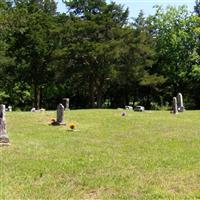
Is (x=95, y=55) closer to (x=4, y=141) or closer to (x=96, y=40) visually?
(x=96, y=40)

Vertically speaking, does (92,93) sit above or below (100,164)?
above

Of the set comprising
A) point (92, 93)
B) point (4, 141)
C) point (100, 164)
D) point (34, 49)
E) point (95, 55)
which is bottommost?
point (100, 164)

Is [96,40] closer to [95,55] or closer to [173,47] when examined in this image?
[95,55]

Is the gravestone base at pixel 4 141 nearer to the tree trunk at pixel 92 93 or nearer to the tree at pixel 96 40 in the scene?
the tree at pixel 96 40

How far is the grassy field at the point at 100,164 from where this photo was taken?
9102 millimetres

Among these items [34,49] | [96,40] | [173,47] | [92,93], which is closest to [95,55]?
[96,40]

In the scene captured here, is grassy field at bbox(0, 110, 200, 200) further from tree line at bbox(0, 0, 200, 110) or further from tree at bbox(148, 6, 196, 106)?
tree at bbox(148, 6, 196, 106)

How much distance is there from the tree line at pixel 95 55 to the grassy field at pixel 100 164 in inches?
843

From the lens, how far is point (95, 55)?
4422 centimetres

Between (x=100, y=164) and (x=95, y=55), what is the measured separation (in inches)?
1304

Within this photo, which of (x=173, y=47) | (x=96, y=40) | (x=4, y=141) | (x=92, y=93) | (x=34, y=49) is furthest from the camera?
(x=173, y=47)

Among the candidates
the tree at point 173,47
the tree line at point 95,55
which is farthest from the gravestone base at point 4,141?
the tree at point 173,47

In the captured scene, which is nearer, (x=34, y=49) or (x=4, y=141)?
(x=4, y=141)

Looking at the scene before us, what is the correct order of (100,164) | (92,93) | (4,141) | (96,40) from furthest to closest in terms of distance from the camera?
1. (92,93)
2. (96,40)
3. (4,141)
4. (100,164)
